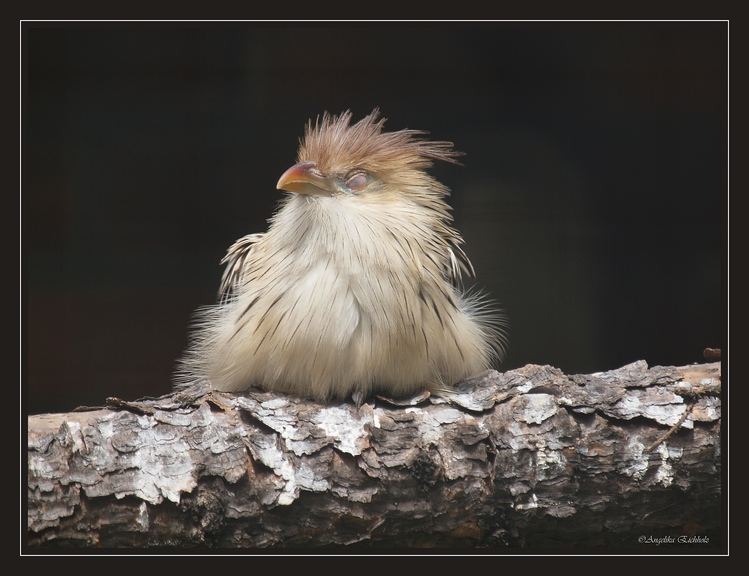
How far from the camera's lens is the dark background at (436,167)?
288cm

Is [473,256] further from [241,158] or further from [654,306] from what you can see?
[241,158]

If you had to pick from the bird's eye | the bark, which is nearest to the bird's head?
the bird's eye

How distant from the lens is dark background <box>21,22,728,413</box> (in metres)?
2.88

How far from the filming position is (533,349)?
328 centimetres

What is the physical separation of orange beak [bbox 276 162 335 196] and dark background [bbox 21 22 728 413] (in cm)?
48

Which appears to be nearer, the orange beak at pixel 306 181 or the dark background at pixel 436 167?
the orange beak at pixel 306 181

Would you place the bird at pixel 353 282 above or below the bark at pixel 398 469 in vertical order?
above

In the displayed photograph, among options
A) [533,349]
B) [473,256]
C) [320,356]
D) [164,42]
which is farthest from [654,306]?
[164,42]

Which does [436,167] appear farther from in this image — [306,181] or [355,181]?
[306,181]

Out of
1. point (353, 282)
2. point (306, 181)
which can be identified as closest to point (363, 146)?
point (306, 181)

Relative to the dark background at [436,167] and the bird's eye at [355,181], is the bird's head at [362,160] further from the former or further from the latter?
the dark background at [436,167]

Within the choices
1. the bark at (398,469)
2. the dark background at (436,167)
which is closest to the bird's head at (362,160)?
the dark background at (436,167)

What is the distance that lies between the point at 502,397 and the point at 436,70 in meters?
1.34

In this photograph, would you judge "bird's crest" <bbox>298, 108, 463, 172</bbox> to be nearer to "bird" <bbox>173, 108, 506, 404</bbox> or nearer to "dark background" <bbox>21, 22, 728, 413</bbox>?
"bird" <bbox>173, 108, 506, 404</bbox>
